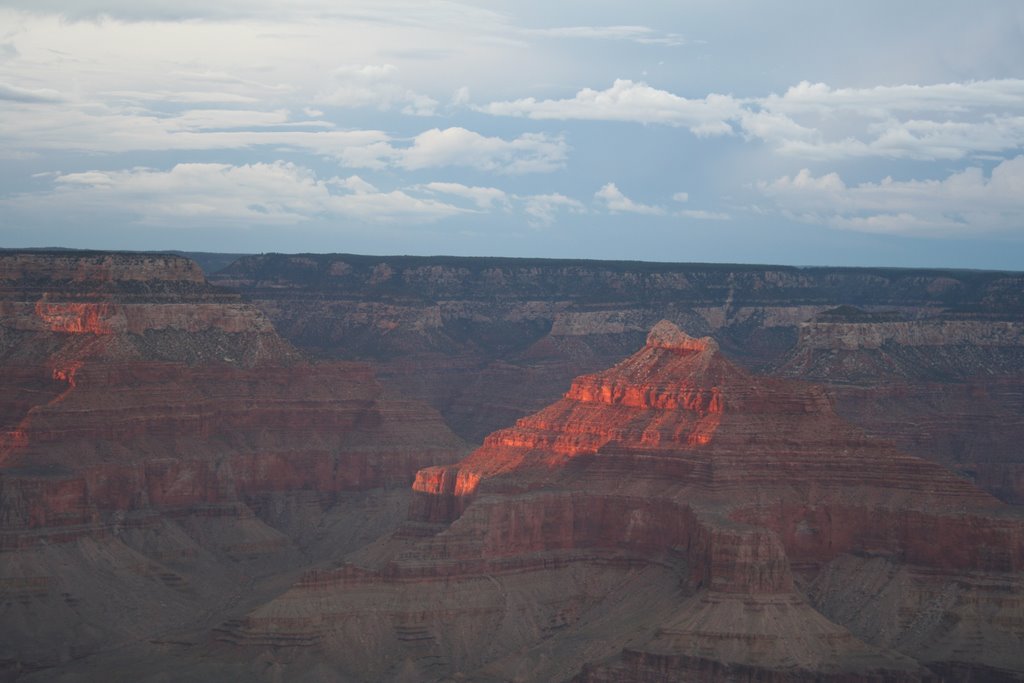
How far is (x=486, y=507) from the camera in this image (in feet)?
315

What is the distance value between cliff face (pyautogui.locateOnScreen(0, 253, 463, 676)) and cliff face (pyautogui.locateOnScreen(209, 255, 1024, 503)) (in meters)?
22.8

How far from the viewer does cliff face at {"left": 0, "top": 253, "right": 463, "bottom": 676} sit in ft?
346

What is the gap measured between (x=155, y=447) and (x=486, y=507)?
2828cm

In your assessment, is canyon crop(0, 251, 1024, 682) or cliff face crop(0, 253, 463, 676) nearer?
canyon crop(0, 251, 1024, 682)

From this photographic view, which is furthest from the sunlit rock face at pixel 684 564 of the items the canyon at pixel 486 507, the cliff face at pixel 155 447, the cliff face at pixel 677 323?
the cliff face at pixel 677 323

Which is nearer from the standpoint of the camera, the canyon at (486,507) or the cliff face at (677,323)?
the canyon at (486,507)

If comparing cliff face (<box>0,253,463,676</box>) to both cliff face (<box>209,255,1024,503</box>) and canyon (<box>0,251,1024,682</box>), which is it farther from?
cliff face (<box>209,255,1024,503</box>)

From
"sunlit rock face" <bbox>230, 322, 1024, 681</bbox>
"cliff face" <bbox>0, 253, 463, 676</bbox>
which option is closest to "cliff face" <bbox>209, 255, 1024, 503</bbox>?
"cliff face" <bbox>0, 253, 463, 676</bbox>

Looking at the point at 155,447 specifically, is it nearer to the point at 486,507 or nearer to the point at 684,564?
the point at 486,507

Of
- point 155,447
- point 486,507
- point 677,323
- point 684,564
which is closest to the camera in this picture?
point 684,564

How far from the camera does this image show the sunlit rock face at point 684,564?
86.2 meters

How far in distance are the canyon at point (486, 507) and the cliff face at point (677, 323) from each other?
18.7 inches

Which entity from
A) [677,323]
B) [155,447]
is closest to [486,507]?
[155,447]

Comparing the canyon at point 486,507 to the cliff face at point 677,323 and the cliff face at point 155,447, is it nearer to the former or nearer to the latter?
the cliff face at point 155,447
